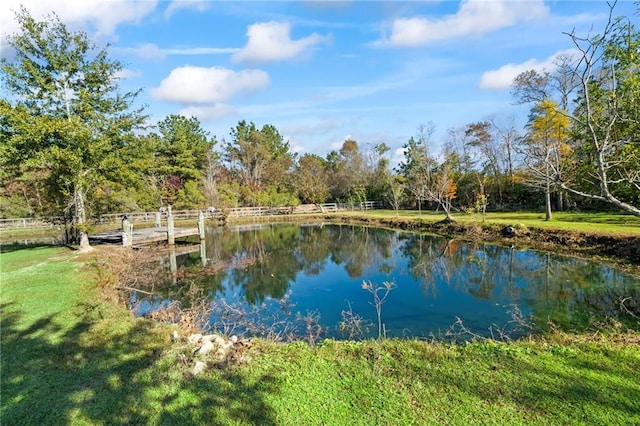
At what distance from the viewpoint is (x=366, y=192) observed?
152 ft

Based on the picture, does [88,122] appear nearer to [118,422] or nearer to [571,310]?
[118,422]

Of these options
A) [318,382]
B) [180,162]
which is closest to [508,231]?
[318,382]

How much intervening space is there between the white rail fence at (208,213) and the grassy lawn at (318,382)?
14.8 m

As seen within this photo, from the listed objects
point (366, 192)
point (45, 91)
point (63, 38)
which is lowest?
point (366, 192)

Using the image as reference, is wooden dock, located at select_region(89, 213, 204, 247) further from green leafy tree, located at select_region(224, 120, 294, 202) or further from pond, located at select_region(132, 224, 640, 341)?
green leafy tree, located at select_region(224, 120, 294, 202)

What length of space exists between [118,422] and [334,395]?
7.89ft

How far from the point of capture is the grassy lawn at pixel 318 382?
3.84 meters

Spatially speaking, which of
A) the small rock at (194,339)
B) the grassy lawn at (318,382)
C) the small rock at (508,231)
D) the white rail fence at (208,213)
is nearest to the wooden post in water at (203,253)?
the white rail fence at (208,213)

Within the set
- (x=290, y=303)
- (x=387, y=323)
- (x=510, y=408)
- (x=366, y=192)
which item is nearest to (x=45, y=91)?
(x=290, y=303)

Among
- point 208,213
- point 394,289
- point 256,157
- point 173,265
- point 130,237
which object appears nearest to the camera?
point 394,289

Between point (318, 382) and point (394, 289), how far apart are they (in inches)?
291

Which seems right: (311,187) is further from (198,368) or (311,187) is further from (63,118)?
(198,368)

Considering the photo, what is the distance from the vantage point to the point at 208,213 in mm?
36156

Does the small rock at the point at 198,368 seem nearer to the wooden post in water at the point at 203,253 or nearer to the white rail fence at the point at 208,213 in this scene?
the wooden post in water at the point at 203,253
